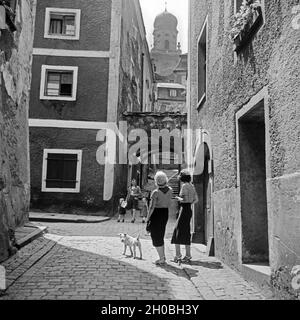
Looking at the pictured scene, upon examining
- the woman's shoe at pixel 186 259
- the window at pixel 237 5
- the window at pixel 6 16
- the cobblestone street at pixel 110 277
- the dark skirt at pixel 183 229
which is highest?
the window at pixel 6 16

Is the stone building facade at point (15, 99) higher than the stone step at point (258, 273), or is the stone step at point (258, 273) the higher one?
the stone building facade at point (15, 99)

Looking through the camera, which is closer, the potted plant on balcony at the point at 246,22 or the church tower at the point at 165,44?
the potted plant on balcony at the point at 246,22

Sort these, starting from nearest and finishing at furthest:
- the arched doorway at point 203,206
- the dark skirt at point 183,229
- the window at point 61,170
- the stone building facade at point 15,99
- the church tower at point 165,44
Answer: the dark skirt at point 183,229, the stone building facade at point 15,99, the arched doorway at point 203,206, the window at point 61,170, the church tower at point 165,44

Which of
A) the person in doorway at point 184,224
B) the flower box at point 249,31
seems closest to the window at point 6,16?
the flower box at point 249,31

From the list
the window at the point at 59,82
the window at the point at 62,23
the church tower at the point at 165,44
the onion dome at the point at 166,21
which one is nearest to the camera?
the window at the point at 59,82

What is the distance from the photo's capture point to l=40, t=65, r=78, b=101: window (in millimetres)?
15328

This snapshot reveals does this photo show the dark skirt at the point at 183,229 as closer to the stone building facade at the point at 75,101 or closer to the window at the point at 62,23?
the stone building facade at the point at 75,101

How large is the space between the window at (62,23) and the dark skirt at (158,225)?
462 inches

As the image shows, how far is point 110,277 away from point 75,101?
1127cm

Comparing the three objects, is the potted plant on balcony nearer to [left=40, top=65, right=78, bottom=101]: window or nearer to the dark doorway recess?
the dark doorway recess

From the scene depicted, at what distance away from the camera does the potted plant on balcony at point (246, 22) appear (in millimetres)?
4820

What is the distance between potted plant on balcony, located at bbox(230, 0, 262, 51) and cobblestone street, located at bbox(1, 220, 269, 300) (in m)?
3.37
